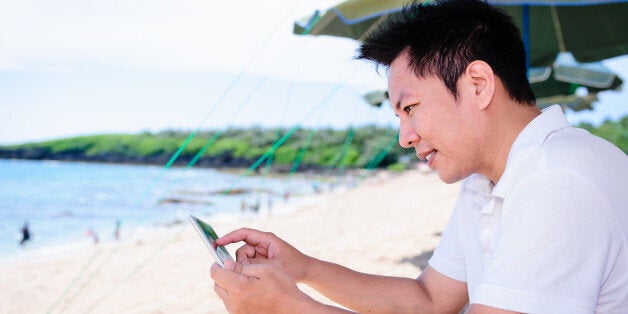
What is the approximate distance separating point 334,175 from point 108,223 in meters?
25.7

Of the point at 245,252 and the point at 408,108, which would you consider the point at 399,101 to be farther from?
the point at 245,252

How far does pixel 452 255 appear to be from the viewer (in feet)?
5.16

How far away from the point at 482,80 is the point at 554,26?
17.0 feet

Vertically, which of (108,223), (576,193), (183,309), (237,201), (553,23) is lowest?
(237,201)

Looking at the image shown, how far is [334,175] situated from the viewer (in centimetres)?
4697

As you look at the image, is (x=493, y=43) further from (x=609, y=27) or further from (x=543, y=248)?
(x=609, y=27)

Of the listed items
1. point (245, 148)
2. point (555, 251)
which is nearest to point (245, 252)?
point (555, 251)

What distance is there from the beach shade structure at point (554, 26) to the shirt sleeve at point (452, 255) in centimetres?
220

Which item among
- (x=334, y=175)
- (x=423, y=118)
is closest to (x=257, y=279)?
(x=423, y=118)

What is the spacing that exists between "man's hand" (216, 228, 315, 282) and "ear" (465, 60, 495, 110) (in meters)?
0.59

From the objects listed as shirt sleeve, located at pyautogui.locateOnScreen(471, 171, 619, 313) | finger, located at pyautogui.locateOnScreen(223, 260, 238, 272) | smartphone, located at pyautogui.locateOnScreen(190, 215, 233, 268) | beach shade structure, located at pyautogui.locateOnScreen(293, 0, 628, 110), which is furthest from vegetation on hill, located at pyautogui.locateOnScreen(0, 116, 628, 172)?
shirt sleeve, located at pyautogui.locateOnScreen(471, 171, 619, 313)

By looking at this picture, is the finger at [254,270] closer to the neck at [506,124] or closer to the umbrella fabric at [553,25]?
the neck at [506,124]

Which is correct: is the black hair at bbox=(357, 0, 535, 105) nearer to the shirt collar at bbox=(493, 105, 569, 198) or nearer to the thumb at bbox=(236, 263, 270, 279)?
the shirt collar at bbox=(493, 105, 569, 198)

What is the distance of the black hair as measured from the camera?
1236 millimetres
